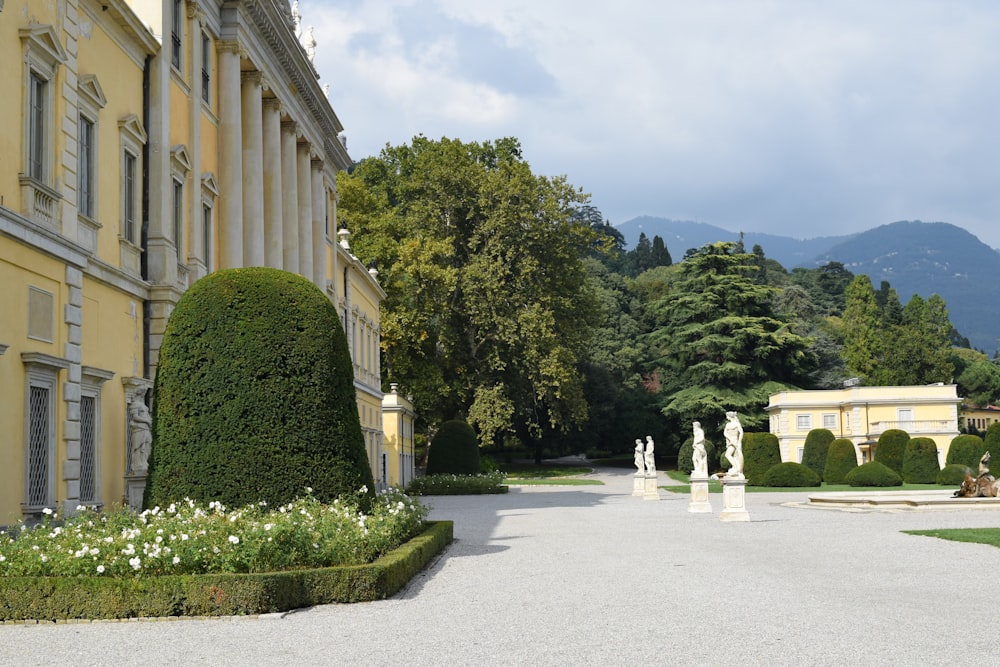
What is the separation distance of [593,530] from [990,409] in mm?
89386

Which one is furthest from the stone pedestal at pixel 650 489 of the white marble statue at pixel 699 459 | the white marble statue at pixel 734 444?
the white marble statue at pixel 734 444

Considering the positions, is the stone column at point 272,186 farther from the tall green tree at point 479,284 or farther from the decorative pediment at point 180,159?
the tall green tree at point 479,284

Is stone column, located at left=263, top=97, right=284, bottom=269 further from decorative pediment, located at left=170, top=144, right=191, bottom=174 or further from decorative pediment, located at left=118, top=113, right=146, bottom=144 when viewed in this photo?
decorative pediment, located at left=118, top=113, right=146, bottom=144

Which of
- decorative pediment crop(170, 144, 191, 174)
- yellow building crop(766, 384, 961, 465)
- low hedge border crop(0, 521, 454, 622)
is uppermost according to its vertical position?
decorative pediment crop(170, 144, 191, 174)

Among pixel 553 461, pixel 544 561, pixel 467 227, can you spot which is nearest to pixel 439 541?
pixel 544 561

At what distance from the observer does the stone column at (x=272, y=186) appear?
107 feet

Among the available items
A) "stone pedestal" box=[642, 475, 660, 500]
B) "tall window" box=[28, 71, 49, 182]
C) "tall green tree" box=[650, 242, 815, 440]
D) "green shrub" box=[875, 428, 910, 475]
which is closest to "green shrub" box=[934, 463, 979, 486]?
"green shrub" box=[875, 428, 910, 475]

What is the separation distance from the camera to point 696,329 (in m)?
72.6

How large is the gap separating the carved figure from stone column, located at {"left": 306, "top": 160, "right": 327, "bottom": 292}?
18402 mm

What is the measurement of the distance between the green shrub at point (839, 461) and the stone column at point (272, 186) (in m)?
31.7

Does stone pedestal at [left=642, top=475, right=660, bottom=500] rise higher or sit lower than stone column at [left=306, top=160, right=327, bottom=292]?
lower

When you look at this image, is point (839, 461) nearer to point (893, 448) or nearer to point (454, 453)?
point (893, 448)

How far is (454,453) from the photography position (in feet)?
165

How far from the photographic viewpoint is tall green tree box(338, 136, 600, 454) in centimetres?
5575
